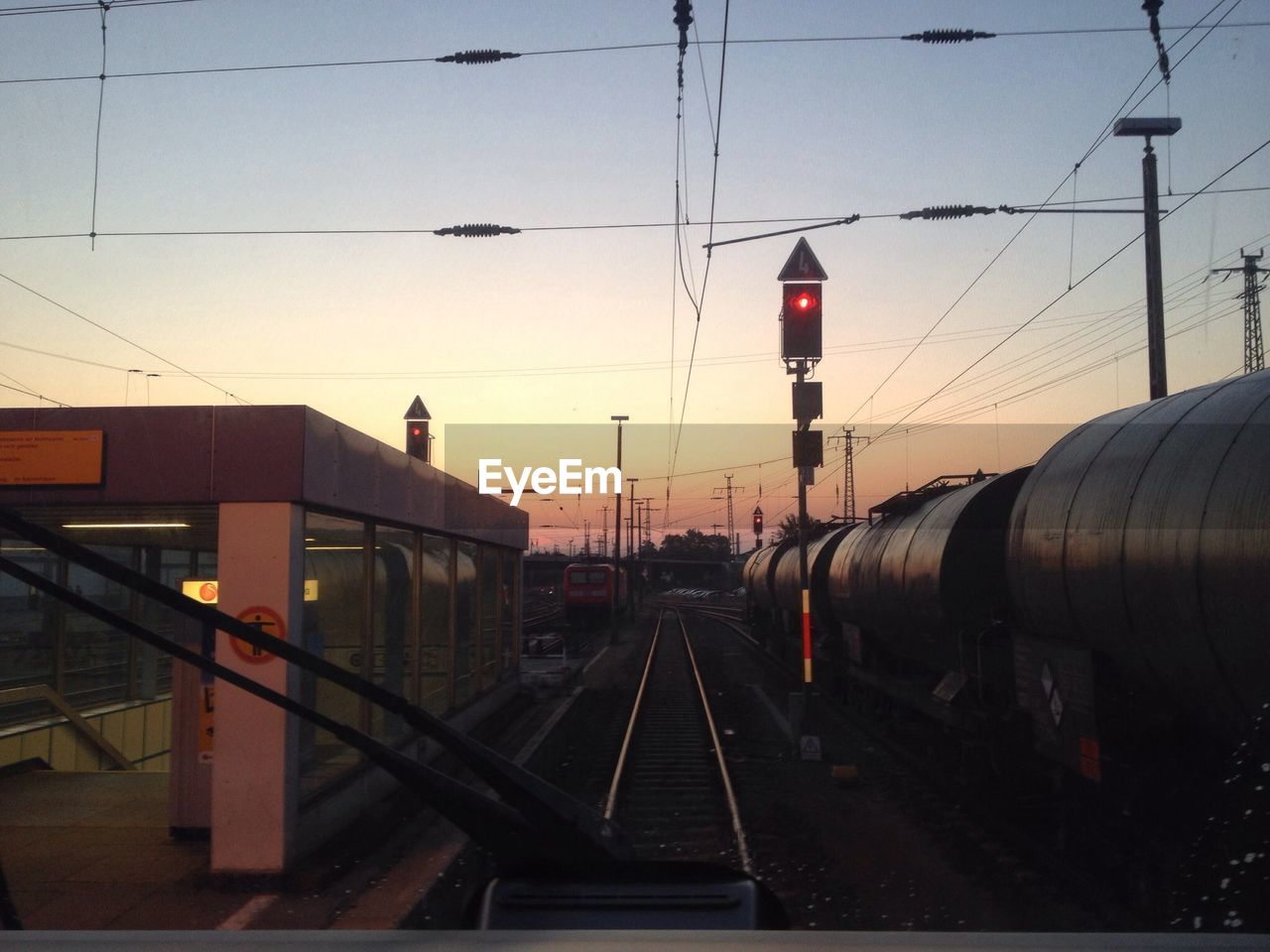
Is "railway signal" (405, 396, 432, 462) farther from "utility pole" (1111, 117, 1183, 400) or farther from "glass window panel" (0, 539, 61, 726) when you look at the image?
"utility pole" (1111, 117, 1183, 400)

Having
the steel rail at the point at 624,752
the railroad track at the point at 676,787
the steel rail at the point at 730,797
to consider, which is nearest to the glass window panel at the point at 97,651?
the steel rail at the point at 624,752

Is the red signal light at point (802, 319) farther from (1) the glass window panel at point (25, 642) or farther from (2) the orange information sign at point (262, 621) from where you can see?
(1) the glass window panel at point (25, 642)

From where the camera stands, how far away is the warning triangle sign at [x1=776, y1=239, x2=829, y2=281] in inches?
493

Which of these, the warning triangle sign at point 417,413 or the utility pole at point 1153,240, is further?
the warning triangle sign at point 417,413

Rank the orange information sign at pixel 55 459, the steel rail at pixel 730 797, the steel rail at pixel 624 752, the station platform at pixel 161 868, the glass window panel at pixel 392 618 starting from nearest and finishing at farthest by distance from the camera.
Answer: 1. the station platform at pixel 161 868
2. the orange information sign at pixel 55 459
3. the steel rail at pixel 730 797
4. the glass window panel at pixel 392 618
5. the steel rail at pixel 624 752

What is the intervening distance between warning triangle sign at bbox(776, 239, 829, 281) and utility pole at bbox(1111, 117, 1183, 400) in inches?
143

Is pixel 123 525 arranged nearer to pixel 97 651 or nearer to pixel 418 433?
pixel 97 651

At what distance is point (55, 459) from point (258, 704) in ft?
8.02

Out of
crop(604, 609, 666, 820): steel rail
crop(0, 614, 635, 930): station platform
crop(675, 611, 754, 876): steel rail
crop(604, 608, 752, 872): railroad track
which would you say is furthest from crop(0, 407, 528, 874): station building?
crop(675, 611, 754, 876): steel rail

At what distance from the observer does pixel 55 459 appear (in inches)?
320

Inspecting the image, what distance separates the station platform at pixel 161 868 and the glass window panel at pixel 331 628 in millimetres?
718

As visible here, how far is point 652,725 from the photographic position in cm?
1809

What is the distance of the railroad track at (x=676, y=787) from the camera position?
31.6 feet

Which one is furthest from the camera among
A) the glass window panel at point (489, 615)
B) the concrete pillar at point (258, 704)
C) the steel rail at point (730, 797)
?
the glass window panel at point (489, 615)
